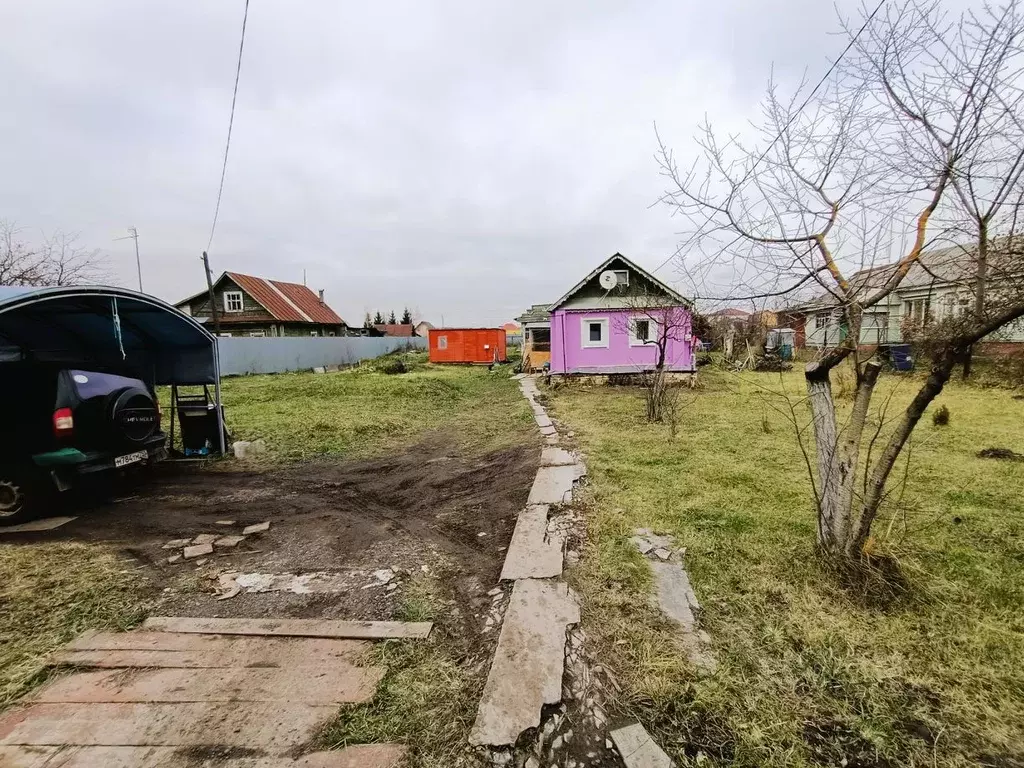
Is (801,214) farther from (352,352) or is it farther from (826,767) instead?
(352,352)

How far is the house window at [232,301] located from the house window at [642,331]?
27.4 m

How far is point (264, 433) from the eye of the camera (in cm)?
910

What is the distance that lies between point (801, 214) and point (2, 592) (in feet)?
20.2

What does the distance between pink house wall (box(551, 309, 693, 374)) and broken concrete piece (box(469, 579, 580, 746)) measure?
13.8 meters

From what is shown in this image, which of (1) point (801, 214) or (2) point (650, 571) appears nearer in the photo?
(1) point (801, 214)

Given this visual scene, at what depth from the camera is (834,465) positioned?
324 centimetres

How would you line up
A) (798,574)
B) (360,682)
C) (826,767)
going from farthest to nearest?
Answer: (798,574) < (360,682) < (826,767)

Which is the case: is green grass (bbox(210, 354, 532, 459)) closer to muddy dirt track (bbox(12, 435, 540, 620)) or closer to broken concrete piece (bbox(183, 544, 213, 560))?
muddy dirt track (bbox(12, 435, 540, 620))

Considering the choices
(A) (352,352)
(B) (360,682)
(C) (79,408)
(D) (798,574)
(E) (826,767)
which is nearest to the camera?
(E) (826,767)

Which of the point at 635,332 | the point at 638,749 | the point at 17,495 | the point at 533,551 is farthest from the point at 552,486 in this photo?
the point at 635,332

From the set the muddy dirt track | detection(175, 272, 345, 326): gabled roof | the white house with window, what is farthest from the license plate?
detection(175, 272, 345, 326): gabled roof

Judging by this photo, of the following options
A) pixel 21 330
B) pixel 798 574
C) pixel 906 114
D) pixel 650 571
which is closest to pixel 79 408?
pixel 21 330

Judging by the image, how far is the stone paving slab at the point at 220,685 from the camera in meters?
2.34

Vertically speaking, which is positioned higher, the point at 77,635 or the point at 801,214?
the point at 801,214
